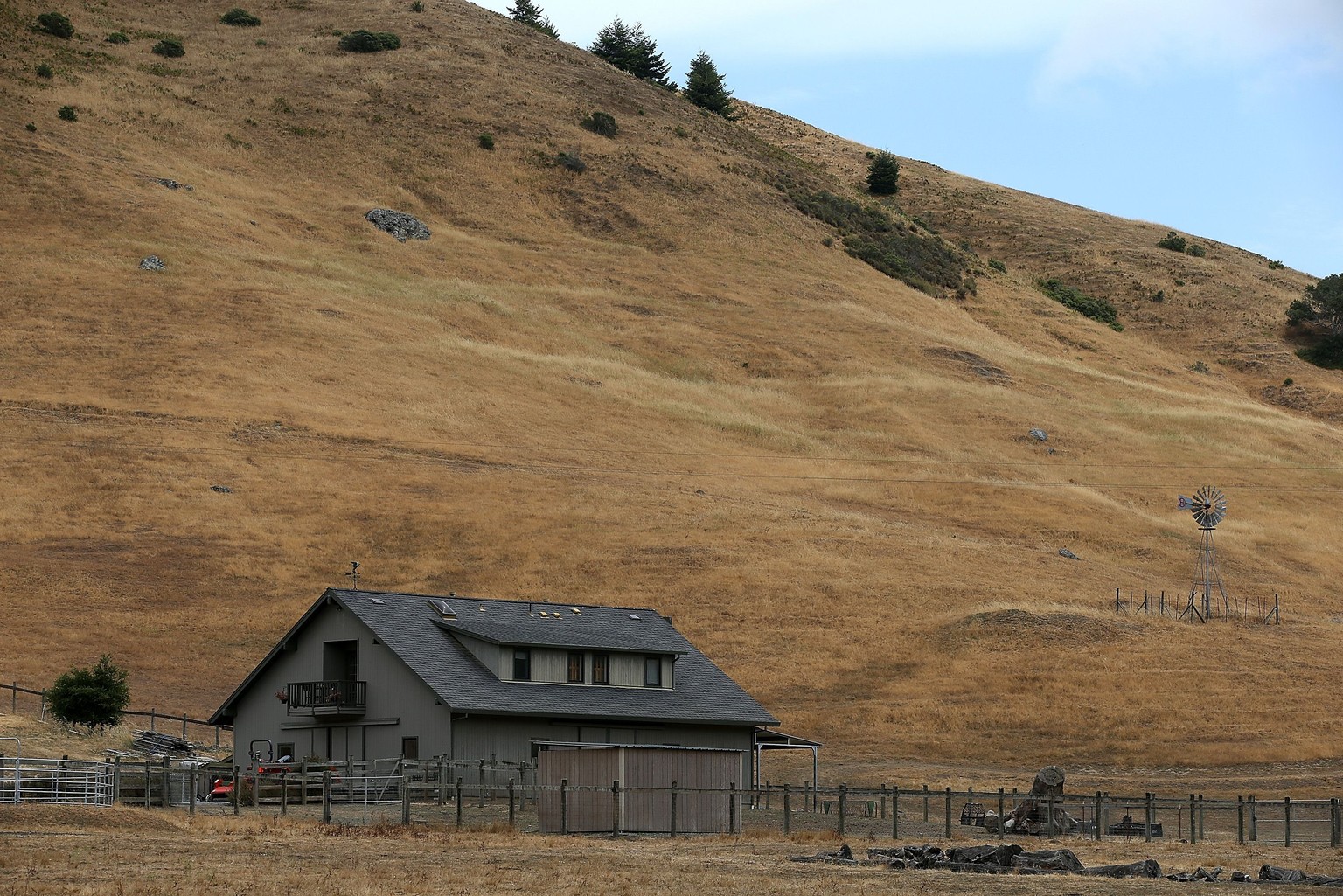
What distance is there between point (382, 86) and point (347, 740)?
446ft

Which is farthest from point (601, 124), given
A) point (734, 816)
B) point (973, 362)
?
point (734, 816)

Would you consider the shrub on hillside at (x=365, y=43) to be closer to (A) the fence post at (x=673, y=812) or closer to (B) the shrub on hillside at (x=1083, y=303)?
(B) the shrub on hillside at (x=1083, y=303)

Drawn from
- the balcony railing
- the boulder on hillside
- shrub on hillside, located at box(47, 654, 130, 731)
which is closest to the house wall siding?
the balcony railing

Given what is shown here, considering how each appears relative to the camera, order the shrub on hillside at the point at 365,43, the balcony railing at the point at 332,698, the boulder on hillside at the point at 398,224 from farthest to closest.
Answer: the shrub on hillside at the point at 365,43 < the boulder on hillside at the point at 398,224 < the balcony railing at the point at 332,698

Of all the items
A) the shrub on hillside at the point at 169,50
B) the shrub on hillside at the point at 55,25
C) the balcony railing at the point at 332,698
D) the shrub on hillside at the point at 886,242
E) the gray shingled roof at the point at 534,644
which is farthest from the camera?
the shrub on hillside at the point at 169,50

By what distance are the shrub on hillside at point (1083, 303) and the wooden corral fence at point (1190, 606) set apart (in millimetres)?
94226

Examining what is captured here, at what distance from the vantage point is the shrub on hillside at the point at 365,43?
183m

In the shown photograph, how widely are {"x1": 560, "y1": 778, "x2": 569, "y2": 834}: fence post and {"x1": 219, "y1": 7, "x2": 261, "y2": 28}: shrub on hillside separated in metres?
171

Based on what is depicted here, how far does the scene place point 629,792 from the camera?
122 feet

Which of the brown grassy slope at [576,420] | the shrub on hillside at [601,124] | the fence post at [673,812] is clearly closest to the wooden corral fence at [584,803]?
the fence post at [673,812]

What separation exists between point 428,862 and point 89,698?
28724 mm

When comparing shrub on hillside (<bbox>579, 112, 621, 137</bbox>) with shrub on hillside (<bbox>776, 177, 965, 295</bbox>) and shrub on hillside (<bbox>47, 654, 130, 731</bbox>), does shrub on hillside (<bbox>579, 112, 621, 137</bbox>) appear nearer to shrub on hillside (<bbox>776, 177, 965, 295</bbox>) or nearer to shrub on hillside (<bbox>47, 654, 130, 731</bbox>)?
shrub on hillside (<bbox>776, 177, 965, 295</bbox>)

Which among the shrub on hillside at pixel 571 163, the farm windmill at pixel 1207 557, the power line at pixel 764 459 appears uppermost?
the shrub on hillside at pixel 571 163

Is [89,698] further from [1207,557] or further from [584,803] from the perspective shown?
[1207,557]
